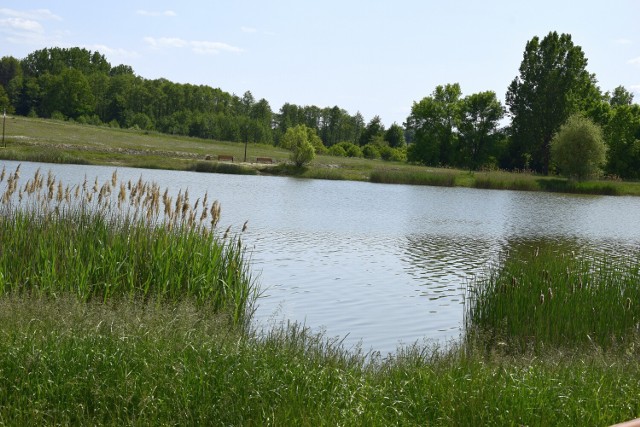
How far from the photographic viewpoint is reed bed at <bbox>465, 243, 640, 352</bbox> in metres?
9.53

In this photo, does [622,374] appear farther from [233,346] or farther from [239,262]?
[239,262]

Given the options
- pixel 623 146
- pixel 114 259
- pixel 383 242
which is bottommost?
pixel 383 242

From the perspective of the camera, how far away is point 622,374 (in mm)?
6734

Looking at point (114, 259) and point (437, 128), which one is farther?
point (437, 128)

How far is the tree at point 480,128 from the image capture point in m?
81.6

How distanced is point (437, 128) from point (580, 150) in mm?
27524

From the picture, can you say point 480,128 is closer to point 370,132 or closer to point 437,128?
point 437,128

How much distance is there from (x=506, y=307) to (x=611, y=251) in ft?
41.2

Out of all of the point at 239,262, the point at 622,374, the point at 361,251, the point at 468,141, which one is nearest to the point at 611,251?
the point at 361,251

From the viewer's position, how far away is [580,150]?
57.1m

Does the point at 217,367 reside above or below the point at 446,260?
above

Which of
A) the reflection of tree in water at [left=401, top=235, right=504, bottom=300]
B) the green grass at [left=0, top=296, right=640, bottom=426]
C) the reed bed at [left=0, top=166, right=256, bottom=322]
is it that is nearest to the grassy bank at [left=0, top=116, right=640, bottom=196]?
the reflection of tree in water at [left=401, top=235, right=504, bottom=300]

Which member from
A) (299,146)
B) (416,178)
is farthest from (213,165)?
(416,178)

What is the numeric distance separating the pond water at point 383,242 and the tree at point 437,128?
120ft
